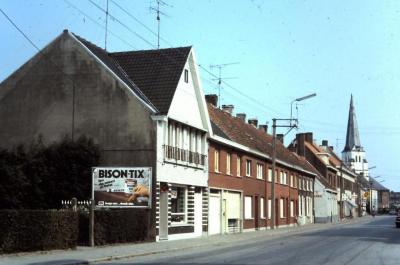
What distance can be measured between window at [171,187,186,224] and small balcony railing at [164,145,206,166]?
163 cm

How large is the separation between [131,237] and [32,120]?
29.8ft

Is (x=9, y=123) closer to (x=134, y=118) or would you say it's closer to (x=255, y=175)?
(x=134, y=118)

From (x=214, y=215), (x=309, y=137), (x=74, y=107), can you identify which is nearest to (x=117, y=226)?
(x=74, y=107)

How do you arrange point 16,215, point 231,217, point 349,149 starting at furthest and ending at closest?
point 349,149 < point 231,217 < point 16,215

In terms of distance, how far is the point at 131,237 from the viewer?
2698cm

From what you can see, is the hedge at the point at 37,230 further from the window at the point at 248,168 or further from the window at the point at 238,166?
the window at the point at 248,168

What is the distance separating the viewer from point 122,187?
2761 centimetres

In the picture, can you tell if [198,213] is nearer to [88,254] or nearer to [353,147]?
[88,254]

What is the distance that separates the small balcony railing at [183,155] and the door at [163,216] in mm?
1977

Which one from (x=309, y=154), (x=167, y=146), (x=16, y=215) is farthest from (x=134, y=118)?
(x=309, y=154)

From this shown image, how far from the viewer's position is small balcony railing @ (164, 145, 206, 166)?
30406mm

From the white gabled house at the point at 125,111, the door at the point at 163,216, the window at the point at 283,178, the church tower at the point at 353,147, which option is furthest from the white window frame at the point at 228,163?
the church tower at the point at 353,147

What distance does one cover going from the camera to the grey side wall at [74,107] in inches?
1174

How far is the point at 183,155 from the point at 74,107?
6221mm
